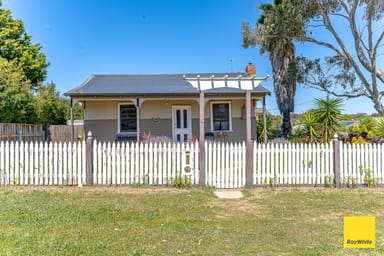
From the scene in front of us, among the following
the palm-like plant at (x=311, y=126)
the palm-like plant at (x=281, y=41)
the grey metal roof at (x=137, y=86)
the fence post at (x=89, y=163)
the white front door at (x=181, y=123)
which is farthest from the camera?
the palm-like plant at (x=281, y=41)

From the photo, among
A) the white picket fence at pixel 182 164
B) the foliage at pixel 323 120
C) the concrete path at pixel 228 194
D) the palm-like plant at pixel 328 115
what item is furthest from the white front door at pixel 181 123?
the concrete path at pixel 228 194

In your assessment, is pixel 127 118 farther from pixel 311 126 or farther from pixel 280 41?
pixel 280 41

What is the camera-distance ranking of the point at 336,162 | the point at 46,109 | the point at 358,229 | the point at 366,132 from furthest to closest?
the point at 46,109, the point at 366,132, the point at 336,162, the point at 358,229

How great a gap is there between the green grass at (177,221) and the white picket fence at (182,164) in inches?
15.6

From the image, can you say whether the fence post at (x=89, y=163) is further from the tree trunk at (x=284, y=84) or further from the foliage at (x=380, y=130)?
the tree trunk at (x=284, y=84)

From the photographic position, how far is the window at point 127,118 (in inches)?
576

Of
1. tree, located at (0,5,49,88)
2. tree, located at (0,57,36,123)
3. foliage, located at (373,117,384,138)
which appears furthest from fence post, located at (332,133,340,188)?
tree, located at (0,5,49,88)

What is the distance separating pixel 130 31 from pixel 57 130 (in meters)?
8.69

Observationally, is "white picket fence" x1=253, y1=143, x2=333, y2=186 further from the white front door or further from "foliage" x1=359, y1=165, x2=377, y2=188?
the white front door

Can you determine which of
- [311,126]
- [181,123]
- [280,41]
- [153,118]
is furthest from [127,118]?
[280,41]

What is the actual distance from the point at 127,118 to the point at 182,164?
7.78 metres

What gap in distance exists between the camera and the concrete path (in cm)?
678

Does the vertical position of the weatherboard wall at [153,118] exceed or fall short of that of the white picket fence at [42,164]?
it exceeds it

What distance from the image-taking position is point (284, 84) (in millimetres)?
19219
